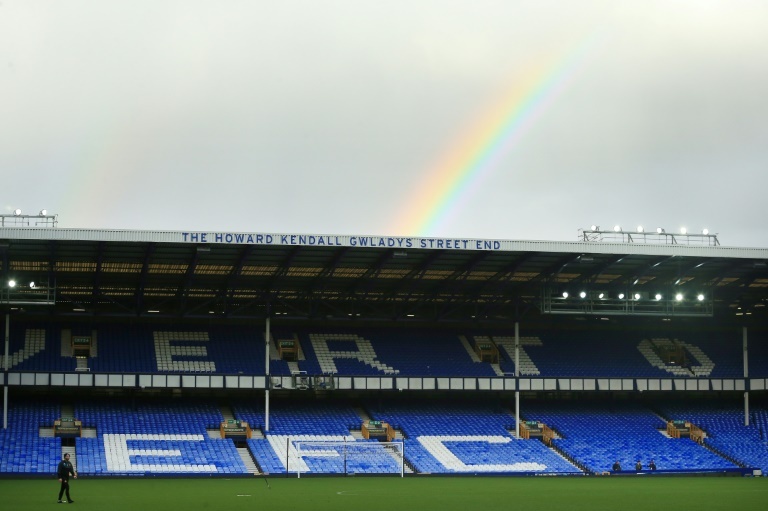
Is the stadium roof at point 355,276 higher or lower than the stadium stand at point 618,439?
higher

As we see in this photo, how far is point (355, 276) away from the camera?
2184 inches

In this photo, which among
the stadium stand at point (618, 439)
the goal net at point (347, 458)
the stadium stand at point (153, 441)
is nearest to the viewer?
the stadium stand at point (153, 441)

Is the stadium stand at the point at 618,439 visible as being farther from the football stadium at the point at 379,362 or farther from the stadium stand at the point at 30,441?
the stadium stand at the point at 30,441

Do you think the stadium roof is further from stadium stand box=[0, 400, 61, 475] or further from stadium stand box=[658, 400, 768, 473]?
stadium stand box=[658, 400, 768, 473]

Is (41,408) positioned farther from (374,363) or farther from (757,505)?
(757,505)

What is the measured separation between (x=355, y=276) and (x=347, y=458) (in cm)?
982

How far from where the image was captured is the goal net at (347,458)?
5141 centimetres

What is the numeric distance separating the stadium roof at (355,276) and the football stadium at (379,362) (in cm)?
16

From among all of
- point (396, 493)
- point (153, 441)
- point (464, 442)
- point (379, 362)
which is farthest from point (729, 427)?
point (153, 441)

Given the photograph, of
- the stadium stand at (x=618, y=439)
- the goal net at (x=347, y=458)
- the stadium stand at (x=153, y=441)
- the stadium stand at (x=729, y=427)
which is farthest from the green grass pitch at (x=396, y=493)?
the stadium stand at (x=729, y=427)

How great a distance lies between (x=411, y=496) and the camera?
120 feet

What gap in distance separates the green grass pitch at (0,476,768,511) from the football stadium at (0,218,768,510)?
0.79 metres

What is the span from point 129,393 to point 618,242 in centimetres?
2867

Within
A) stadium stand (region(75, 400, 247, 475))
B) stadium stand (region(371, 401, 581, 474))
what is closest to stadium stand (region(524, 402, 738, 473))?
stadium stand (region(371, 401, 581, 474))
